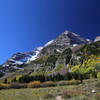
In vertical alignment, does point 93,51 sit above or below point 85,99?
above

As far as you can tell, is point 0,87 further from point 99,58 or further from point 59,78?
point 99,58

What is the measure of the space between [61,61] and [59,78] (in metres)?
55.1

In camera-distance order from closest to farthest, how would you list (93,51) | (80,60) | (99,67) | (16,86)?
(16,86)
(99,67)
(80,60)
(93,51)

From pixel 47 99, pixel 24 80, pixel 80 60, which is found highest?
pixel 80 60

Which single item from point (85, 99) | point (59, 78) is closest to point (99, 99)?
point (85, 99)

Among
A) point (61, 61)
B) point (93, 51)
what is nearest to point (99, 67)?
point (93, 51)

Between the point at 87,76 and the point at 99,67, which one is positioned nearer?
the point at 99,67

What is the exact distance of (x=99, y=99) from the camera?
36.9ft

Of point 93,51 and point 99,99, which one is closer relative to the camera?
point 99,99

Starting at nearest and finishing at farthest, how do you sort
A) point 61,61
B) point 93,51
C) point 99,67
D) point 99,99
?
point 99,99 < point 99,67 < point 93,51 < point 61,61

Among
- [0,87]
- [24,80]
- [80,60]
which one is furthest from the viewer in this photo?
[80,60]

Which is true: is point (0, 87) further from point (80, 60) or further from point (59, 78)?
point (80, 60)

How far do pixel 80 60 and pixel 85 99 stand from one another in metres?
82.9

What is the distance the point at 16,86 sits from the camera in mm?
39812
